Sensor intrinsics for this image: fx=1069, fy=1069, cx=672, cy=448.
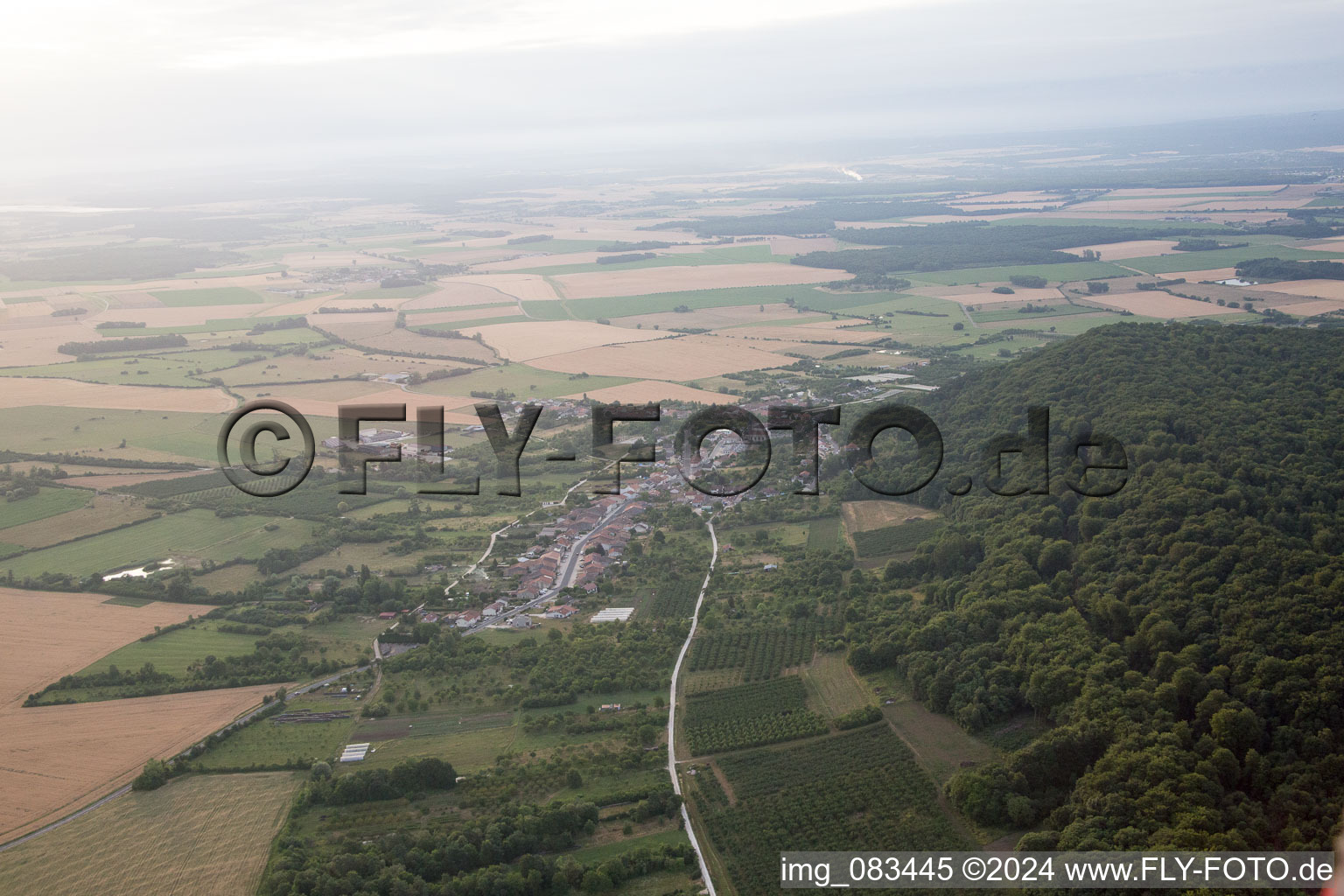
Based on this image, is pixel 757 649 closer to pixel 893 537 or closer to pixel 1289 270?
pixel 893 537

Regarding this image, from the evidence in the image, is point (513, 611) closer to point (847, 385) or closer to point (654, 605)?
point (654, 605)

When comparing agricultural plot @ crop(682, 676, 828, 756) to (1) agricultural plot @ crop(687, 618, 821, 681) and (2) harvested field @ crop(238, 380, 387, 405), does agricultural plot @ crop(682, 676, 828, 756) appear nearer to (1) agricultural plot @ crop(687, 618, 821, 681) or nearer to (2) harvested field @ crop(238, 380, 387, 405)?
(1) agricultural plot @ crop(687, 618, 821, 681)

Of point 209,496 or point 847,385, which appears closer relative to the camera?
point 209,496

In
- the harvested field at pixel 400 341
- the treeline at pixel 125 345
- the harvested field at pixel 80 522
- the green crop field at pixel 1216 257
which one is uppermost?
the green crop field at pixel 1216 257

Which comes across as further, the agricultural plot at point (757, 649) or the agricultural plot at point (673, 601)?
the agricultural plot at point (673, 601)

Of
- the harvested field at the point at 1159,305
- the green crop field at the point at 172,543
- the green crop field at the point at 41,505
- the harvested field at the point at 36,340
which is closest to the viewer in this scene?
the green crop field at the point at 172,543

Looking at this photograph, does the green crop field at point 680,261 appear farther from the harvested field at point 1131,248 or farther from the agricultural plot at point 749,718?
the agricultural plot at point 749,718

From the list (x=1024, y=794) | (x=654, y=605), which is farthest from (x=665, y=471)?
(x=1024, y=794)

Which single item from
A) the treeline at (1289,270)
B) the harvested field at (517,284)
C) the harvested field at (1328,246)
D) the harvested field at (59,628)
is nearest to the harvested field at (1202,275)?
the treeline at (1289,270)
